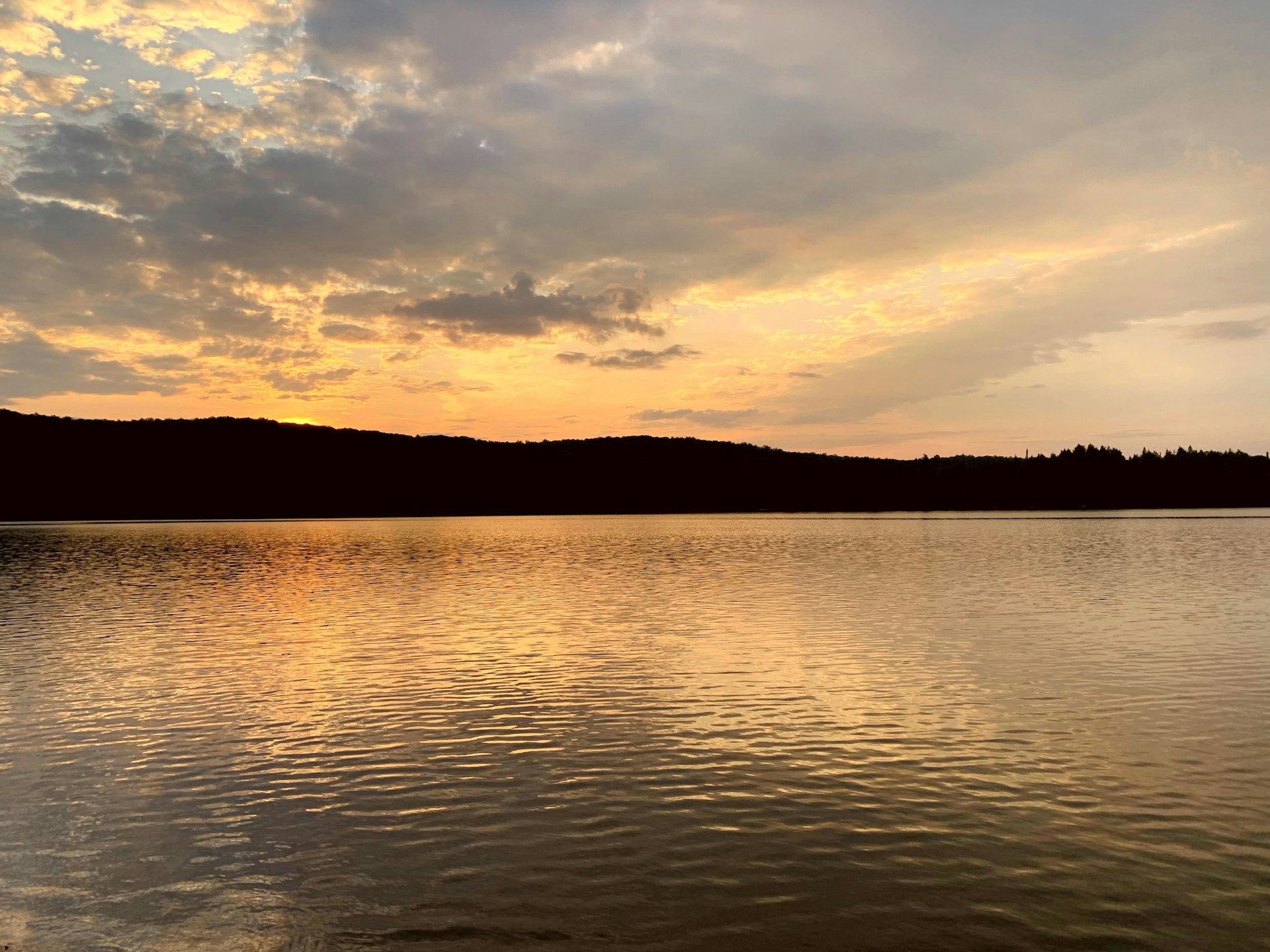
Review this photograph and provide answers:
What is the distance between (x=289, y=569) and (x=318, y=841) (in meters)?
68.5

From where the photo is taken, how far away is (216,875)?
45.0 feet

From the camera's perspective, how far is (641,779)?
18531 mm

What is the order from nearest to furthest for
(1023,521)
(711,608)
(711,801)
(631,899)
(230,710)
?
(631,899)
(711,801)
(230,710)
(711,608)
(1023,521)

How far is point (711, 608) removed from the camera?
47719mm

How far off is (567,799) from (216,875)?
6328 millimetres

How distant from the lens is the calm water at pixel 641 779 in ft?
40.0

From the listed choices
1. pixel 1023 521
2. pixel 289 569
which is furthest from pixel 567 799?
pixel 1023 521

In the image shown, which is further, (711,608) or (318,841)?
(711,608)

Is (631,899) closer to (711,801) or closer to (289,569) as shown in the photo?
(711,801)

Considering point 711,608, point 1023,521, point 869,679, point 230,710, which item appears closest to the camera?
point 230,710

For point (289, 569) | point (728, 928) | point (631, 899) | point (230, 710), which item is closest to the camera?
point (728, 928)

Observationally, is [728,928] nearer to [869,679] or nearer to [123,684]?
[869,679]

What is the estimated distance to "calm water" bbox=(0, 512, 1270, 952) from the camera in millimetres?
12188

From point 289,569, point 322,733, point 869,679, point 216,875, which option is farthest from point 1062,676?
point 289,569
